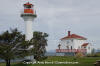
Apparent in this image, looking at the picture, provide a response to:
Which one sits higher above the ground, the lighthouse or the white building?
the lighthouse

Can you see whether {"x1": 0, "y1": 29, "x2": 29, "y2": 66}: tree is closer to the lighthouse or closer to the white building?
the lighthouse

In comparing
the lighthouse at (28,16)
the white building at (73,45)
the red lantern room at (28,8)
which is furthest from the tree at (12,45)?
the white building at (73,45)

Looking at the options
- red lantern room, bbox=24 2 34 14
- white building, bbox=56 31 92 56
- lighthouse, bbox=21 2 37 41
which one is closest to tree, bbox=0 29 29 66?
lighthouse, bbox=21 2 37 41

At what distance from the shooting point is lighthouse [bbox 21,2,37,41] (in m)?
32.5

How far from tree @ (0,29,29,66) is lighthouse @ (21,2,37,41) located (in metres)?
5.25

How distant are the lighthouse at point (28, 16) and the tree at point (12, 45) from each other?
525cm

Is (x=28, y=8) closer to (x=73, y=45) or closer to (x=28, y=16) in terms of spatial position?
(x=28, y=16)

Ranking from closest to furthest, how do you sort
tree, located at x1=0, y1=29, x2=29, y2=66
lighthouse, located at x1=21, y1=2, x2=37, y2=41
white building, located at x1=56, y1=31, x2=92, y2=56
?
tree, located at x1=0, y1=29, x2=29, y2=66 → lighthouse, located at x1=21, y1=2, x2=37, y2=41 → white building, located at x1=56, y1=31, x2=92, y2=56

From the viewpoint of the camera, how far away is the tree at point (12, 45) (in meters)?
25.7

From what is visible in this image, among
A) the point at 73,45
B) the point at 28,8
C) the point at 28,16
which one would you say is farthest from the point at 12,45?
the point at 73,45

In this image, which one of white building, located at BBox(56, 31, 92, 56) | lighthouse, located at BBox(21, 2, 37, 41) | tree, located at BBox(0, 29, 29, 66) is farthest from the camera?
white building, located at BBox(56, 31, 92, 56)

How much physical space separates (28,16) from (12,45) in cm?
793

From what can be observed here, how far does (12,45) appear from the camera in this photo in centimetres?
2619

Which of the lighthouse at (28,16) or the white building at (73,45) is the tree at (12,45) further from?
the white building at (73,45)
